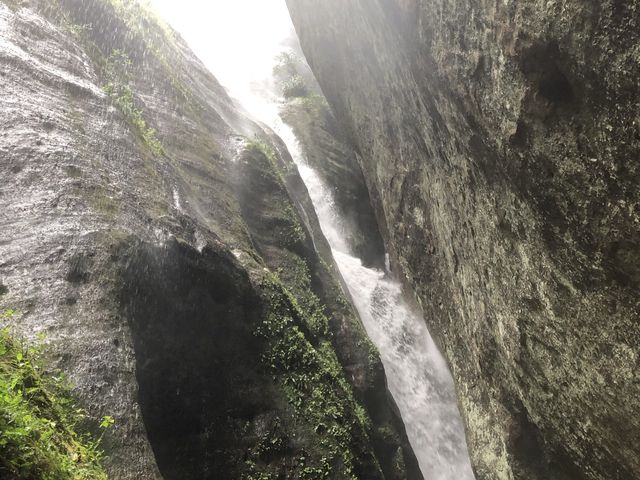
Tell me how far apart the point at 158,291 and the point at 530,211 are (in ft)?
18.8

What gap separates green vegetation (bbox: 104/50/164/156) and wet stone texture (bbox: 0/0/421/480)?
0.21 ft

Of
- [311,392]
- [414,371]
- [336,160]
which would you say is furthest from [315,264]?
[336,160]

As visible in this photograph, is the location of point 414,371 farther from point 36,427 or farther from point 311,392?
point 36,427

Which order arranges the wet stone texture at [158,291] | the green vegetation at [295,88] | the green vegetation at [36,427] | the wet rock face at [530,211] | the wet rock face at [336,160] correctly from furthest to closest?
the green vegetation at [295,88] → the wet rock face at [336,160] → the wet stone texture at [158,291] → the wet rock face at [530,211] → the green vegetation at [36,427]

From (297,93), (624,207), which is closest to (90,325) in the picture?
(624,207)

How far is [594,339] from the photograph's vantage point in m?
5.98

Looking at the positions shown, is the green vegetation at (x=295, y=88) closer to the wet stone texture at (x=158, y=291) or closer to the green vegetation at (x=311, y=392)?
the wet stone texture at (x=158, y=291)

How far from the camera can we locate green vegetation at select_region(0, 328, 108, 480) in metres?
3.10

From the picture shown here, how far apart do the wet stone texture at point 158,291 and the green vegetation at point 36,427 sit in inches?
14.2

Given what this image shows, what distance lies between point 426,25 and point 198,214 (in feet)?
18.8

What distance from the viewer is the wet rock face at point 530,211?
491cm

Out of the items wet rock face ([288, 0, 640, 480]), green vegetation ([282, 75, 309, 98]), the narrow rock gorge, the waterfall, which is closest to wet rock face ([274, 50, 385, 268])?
green vegetation ([282, 75, 309, 98])

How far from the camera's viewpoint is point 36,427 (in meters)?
3.45

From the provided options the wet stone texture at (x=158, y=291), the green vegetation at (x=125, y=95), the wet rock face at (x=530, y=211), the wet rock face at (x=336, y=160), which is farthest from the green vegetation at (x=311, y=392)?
the wet rock face at (x=336, y=160)
